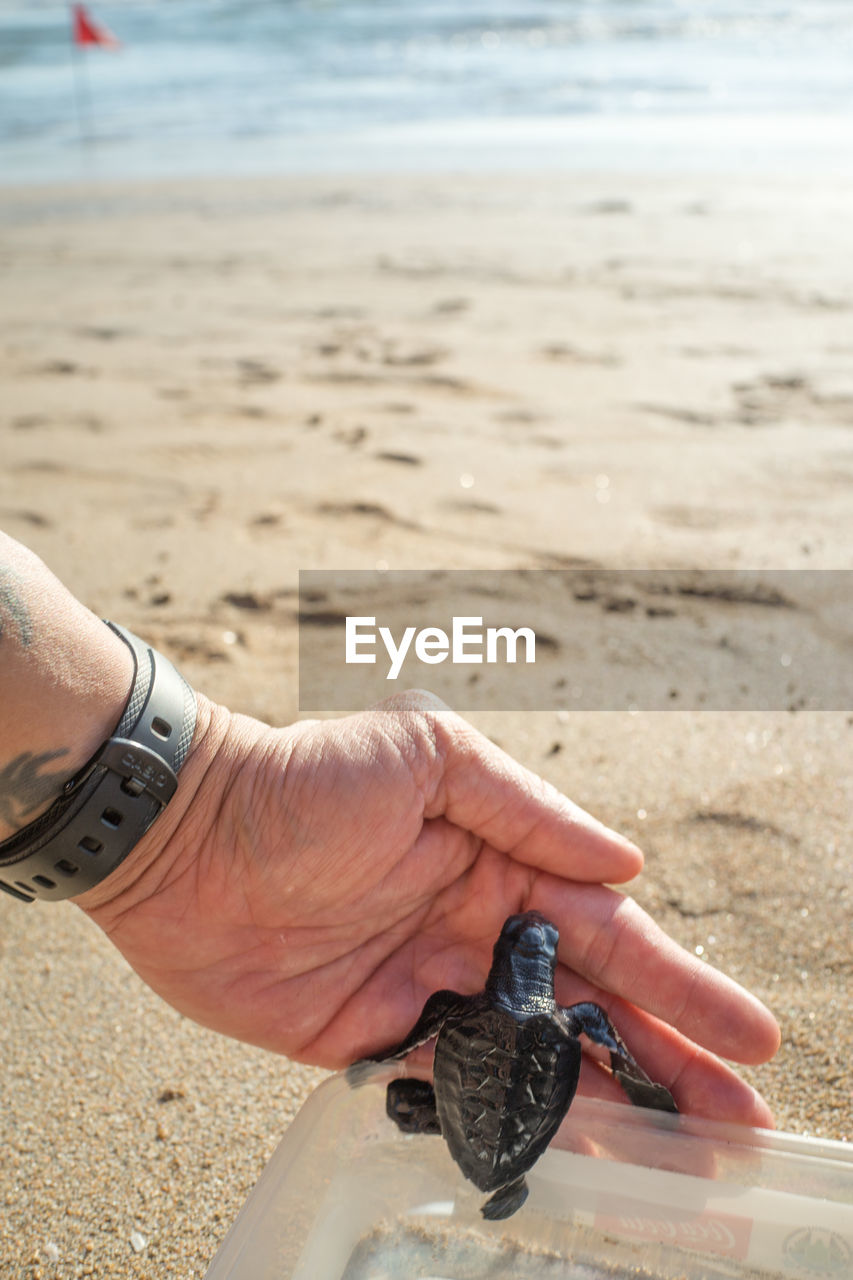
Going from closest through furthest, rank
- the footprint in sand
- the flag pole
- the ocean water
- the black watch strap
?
the black watch strap, the footprint in sand, the ocean water, the flag pole

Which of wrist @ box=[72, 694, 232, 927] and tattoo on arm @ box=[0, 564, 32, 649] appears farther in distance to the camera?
wrist @ box=[72, 694, 232, 927]

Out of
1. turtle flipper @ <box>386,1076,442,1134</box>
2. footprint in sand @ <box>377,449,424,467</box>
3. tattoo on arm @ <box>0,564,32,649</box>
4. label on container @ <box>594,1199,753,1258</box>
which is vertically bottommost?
label on container @ <box>594,1199,753,1258</box>

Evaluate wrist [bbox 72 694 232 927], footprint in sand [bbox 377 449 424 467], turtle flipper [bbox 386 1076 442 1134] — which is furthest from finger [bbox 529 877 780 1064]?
footprint in sand [bbox 377 449 424 467]

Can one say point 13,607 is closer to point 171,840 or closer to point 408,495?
point 171,840

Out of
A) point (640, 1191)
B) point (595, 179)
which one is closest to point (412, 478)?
point (640, 1191)

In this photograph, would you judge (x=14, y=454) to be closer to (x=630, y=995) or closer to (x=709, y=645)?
(x=709, y=645)

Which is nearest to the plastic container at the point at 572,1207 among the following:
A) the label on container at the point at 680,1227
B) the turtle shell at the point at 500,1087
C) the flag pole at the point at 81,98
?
the label on container at the point at 680,1227

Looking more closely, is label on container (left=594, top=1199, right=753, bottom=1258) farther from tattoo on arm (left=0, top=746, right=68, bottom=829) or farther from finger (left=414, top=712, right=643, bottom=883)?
tattoo on arm (left=0, top=746, right=68, bottom=829)
